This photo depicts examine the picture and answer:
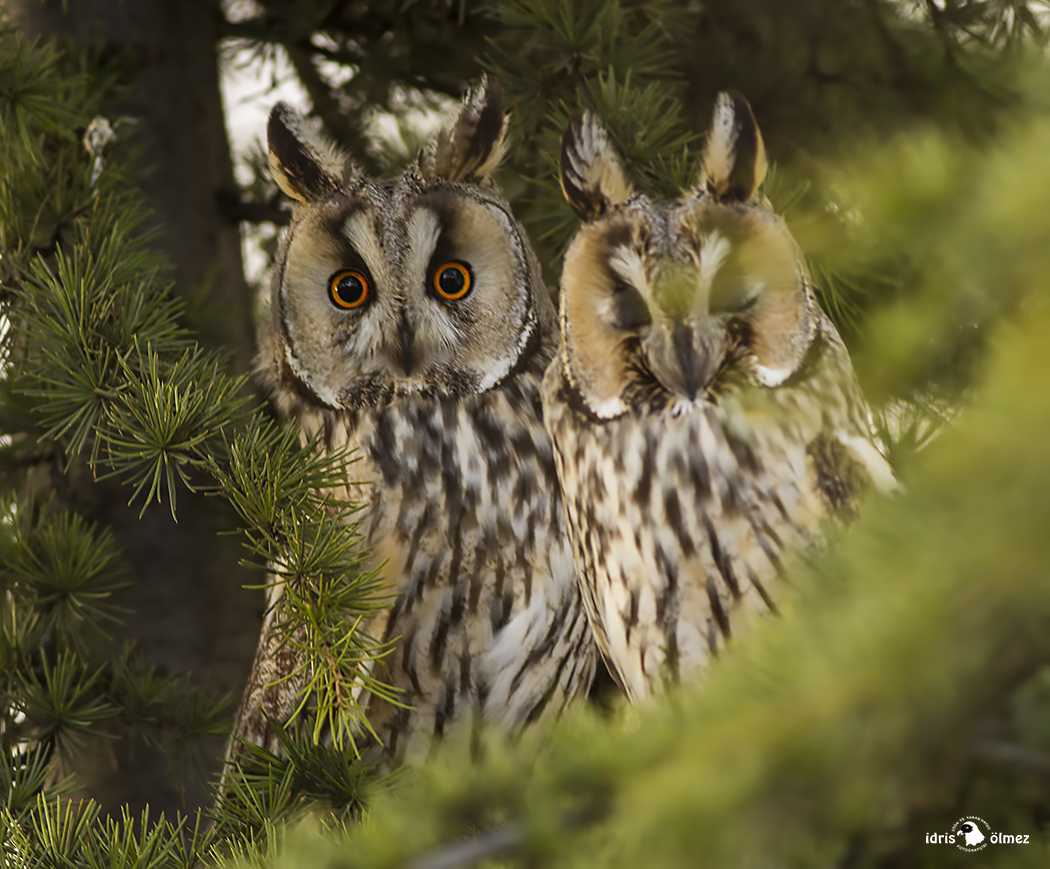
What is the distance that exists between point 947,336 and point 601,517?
1.78 ft

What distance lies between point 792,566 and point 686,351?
1.16ft

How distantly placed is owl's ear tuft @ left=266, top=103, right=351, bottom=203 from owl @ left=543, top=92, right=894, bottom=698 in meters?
0.44

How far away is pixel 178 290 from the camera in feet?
5.08

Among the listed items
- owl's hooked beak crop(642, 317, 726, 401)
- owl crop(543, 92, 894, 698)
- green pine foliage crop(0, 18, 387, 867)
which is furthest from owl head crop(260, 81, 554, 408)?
owl's hooked beak crop(642, 317, 726, 401)

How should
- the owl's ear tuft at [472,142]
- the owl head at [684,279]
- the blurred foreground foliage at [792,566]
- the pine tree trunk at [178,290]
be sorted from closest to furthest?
the blurred foreground foliage at [792,566]
the owl head at [684,279]
the owl's ear tuft at [472,142]
the pine tree trunk at [178,290]

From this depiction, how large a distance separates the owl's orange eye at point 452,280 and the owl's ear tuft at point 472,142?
11cm

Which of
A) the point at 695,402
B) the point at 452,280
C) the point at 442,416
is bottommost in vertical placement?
the point at 442,416

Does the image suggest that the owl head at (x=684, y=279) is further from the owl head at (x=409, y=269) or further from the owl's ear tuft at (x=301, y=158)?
the owl's ear tuft at (x=301, y=158)

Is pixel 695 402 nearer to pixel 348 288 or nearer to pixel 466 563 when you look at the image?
A: pixel 466 563

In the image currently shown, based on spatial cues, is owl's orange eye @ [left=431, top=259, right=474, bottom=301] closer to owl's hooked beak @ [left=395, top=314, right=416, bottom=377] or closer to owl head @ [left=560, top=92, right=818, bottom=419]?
owl's hooked beak @ [left=395, top=314, right=416, bottom=377]

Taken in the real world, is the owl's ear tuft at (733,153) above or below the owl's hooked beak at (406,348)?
above

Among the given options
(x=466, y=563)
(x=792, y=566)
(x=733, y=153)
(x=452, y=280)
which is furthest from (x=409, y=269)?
Result: (x=792, y=566)

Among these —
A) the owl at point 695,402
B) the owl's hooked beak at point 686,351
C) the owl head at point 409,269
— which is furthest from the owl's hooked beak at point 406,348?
the owl's hooked beak at point 686,351

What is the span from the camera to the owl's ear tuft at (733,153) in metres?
0.93
